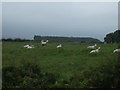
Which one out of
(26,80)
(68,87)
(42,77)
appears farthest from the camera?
(42,77)

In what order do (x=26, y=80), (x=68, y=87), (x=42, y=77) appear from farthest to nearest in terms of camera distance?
(x=42, y=77), (x=26, y=80), (x=68, y=87)

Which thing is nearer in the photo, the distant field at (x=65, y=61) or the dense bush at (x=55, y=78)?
the dense bush at (x=55, y=78)

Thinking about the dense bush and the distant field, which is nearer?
the dense bush

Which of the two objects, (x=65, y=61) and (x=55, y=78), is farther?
(x=65, y=61)

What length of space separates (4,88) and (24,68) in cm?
120

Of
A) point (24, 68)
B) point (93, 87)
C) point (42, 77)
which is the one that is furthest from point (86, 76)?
point (24, 68)

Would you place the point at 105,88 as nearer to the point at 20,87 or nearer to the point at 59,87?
the point at 59,87

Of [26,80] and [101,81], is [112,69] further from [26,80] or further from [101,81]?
[26,80]

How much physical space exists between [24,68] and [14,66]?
33 cm

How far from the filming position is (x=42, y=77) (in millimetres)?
8430

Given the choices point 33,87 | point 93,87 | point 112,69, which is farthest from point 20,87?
point 112,69

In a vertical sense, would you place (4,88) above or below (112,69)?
below

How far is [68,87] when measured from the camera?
716 cm

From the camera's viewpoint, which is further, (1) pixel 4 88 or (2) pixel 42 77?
(2) pixel 42 77
